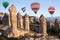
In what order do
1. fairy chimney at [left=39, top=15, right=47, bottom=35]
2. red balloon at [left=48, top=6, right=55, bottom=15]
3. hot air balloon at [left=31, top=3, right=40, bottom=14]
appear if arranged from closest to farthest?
fairy chimney at [left=39, top=15, right=47, bottom=35] < hot air balloon at [left=31, top=3, right=40, bottom=14] < red balloon at [left=48, top=6, right=55, bottom=15]

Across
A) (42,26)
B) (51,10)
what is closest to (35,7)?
(51,10)

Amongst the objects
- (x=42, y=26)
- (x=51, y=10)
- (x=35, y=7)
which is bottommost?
(x=42, y=26)

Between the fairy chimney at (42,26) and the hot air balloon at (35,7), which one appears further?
the hot air balloon at (35,7)

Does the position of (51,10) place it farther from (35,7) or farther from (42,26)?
(42,26)

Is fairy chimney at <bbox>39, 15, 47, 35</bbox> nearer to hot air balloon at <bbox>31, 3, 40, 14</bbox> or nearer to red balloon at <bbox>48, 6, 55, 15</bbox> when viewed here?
hot air balloon at <bbox>31, 3, 40, 14</bbox>

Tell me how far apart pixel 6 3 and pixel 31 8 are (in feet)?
19.4

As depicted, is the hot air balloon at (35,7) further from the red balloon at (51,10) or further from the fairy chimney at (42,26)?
the fairy chimney at (42,26)

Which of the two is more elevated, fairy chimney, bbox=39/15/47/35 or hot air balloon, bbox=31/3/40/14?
hot air balloon, bbox=31/3/40/14

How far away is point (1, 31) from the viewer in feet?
125

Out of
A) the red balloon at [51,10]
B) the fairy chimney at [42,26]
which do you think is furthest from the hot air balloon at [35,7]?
the fairy chimney at [42,26]

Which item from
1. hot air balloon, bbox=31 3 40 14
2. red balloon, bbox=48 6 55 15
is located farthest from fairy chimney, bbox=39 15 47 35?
red balloon, bbox=48 6 55 15

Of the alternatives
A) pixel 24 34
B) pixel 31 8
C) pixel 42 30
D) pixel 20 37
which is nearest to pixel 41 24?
pixel 42 30

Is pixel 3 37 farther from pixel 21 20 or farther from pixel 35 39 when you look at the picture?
pixel 21 20

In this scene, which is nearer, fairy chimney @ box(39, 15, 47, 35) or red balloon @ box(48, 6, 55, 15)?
fairy chimney @ box(39, 15, 47, 35)
